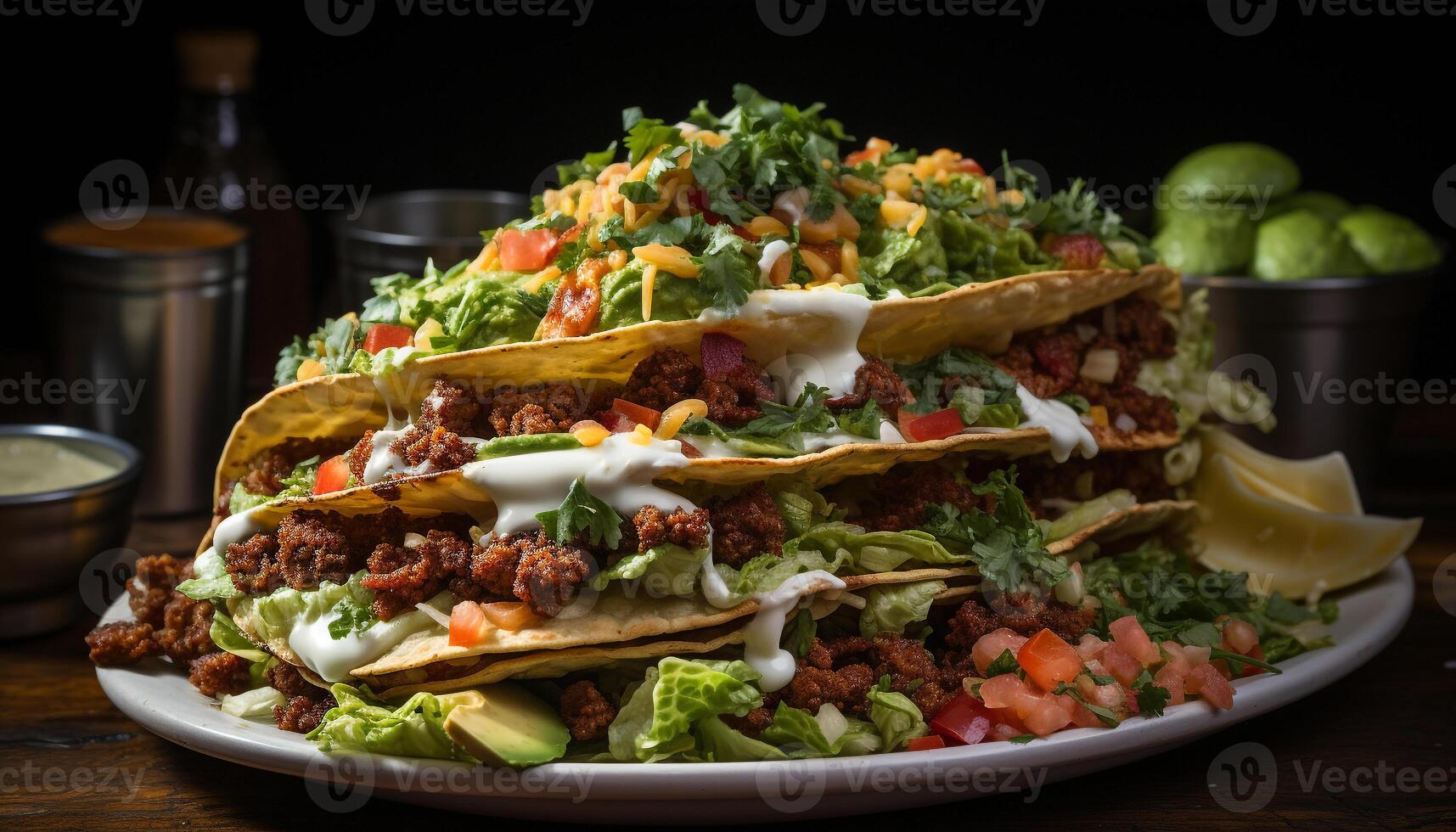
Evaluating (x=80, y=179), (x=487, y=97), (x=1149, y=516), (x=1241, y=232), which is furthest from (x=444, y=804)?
(x=80, y=179)

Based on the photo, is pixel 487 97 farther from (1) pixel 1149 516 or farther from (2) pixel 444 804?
(2) pixel 444 804

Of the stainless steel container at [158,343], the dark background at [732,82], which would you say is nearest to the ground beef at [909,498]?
the stainless steel container at [158,343]

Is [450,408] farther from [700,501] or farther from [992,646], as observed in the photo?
[992,646]

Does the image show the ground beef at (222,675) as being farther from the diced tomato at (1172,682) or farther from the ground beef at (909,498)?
the diced tomato at (1172,682)

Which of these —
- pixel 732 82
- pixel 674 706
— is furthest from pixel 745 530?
pixel 732 82

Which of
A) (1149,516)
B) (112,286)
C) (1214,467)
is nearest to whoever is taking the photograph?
(1149,516)

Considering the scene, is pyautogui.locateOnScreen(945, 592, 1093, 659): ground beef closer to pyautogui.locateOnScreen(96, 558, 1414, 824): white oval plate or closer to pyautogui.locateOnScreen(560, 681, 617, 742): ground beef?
pyautogui.locateOnScreen(96, 558, 1414, 824): white oval plate

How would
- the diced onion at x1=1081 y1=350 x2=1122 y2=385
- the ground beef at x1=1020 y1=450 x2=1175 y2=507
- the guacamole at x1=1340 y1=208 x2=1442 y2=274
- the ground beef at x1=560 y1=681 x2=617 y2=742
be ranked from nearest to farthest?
1. the ground beef at x1=560 y1=681 x2=617 y2=742
2. the ground beef at x1=1020 y1=450 x2=1175 y2=507
3. the diced onion at x1=1081 y1=350 x2=1122 y2=385
4. the guacamole at x1=1340 y1=208 x2=1442 y2=274

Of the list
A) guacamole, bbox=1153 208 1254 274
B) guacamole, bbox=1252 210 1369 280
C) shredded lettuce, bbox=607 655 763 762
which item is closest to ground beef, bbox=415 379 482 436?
shredded lettuce, bbox=607 655 763 762
